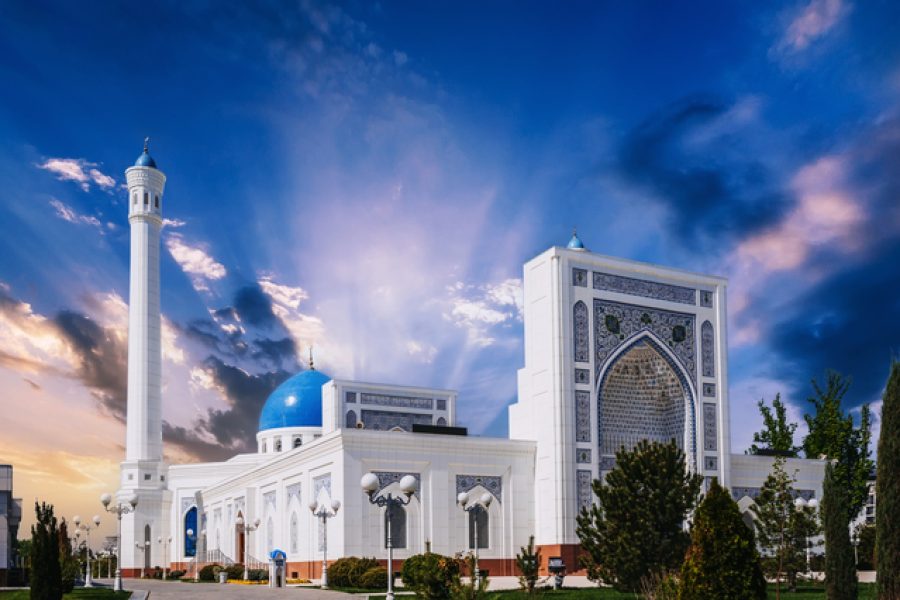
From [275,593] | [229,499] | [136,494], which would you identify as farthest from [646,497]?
[136,494]

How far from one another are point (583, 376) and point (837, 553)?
1843cm

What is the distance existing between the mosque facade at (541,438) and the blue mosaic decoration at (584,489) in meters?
0.06

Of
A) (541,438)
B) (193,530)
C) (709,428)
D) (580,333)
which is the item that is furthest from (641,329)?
(193,530)

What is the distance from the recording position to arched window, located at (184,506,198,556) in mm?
51875

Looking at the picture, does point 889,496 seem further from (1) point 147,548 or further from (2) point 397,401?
(1) point 147,548

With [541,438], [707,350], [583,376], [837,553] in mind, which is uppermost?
[707,350]

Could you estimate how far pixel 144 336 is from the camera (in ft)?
162

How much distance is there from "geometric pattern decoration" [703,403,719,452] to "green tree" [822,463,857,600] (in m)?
20.3

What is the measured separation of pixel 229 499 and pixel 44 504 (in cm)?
2603

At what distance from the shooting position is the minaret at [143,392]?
49.6 m

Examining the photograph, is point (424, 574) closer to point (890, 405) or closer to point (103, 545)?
point (890, 405)

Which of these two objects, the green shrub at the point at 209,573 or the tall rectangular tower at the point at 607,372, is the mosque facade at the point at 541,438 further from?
the green shrub at the point at 209,573

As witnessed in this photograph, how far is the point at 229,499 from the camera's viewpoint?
46.2 m

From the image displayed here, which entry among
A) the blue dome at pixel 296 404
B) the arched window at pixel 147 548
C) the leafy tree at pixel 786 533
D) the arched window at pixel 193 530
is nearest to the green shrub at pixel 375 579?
the leafy tree at pixel 786 533
